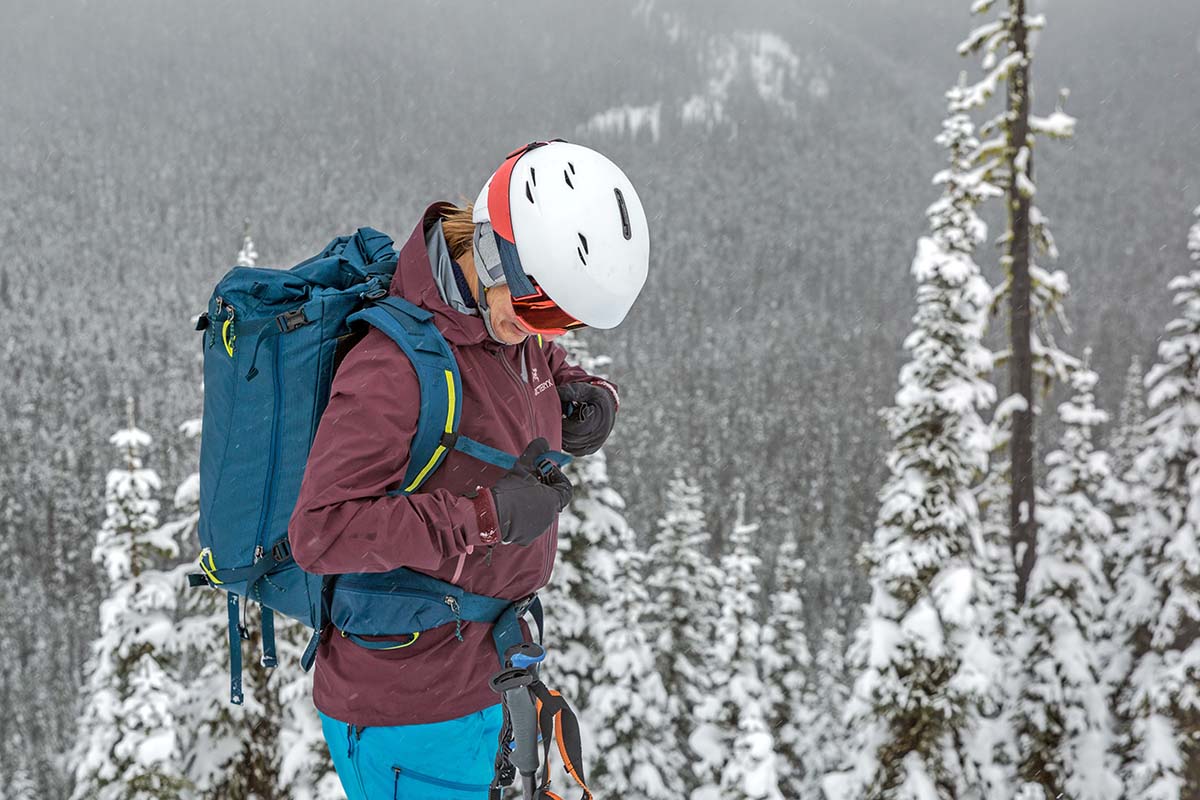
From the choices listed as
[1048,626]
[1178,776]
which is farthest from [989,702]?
[1178,776]

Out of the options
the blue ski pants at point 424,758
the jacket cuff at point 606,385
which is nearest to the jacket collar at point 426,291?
the jacket cuff at point 606,385

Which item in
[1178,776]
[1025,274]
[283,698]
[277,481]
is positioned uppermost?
[1025,274]

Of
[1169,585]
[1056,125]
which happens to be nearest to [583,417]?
[1056,125]

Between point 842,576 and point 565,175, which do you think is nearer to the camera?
point 565,175

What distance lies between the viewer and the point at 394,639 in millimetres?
2656

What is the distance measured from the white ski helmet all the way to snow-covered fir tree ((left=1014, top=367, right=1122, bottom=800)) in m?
13.5

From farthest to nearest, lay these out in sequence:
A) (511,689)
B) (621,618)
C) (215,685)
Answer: (621,618)
(215,685)
(511,689)

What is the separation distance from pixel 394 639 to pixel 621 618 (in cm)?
1477

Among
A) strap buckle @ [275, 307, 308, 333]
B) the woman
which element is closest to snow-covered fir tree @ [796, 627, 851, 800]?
the woman

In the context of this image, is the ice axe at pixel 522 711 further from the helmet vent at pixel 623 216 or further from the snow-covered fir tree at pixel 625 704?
the snow-covered fir tree at pixel 625 704

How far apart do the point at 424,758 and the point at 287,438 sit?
1091 mm

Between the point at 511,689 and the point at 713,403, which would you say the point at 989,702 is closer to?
the point at 511,689

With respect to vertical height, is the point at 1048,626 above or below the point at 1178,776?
above

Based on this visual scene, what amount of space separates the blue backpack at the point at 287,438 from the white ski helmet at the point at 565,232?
0.32 metres
